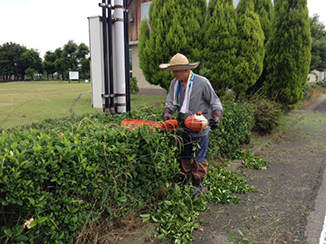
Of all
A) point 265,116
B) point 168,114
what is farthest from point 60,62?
point 168,114

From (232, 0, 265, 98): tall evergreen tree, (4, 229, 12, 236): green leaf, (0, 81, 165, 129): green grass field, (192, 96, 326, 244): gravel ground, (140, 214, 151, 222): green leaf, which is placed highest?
(232, 0, 265, 98): tall evergreen tree

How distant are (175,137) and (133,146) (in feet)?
2.00

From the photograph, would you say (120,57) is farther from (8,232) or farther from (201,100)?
(8,232)

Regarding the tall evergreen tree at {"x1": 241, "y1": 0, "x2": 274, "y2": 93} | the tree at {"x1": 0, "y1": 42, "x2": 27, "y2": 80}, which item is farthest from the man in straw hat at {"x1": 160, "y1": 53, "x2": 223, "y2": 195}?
the tree at {"x1": 0, "y1": 42, "x2": 27, "y2": 80}

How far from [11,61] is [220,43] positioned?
70659 mm

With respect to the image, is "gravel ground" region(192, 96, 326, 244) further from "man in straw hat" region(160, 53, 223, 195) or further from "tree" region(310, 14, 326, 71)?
"tree" region(310, 14, 326, 71)

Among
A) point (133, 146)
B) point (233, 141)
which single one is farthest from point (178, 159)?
point (233, 141)

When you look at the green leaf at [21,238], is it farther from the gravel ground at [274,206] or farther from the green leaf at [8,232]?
the gravel ground at [274,206]

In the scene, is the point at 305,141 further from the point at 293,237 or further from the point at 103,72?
the point at 103,72

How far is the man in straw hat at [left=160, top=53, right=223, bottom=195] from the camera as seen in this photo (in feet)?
12.0

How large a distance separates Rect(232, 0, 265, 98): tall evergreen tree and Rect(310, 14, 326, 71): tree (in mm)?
10044

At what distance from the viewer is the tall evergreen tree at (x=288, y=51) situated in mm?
8453

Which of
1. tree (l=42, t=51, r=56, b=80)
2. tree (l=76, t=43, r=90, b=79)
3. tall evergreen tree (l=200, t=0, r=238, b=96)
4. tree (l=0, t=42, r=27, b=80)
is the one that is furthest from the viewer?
tree (l=42, t=51, r=56, b=80)

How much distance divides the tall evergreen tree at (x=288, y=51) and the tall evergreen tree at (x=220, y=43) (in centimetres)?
249
